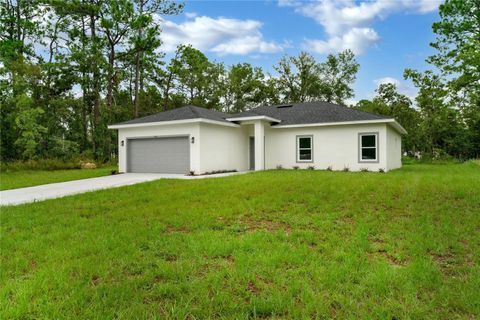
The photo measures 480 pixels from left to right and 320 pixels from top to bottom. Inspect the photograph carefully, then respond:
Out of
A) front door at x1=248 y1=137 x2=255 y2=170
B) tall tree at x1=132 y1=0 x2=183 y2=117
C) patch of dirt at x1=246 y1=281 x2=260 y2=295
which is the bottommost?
patch of dirt at x1=246 y1=281 x2=260 y2=295

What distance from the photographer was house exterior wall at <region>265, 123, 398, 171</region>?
45.3ft

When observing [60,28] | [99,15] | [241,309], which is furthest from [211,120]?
[60,28]

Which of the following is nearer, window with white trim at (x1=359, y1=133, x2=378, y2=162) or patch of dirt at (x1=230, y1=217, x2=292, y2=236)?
patch of dirt at (x1=230, y1=217, x2=292, y2=236)

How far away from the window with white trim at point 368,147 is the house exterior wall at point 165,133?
24.9ft

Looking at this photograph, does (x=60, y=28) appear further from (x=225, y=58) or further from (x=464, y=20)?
(x=464, y=20)

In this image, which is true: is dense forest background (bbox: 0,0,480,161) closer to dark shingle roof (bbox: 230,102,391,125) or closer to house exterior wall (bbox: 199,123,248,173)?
dark shingle roof (bbox: 230,102,391,125)

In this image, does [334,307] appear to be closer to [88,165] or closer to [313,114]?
[313,114]

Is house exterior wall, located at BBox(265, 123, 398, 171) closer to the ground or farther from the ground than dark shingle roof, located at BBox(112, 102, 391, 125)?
closer to the ground

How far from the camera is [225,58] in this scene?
3322 centimetres

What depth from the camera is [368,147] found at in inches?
551

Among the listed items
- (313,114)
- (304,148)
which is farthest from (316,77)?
(304,148)

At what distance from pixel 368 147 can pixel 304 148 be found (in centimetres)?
A: 304

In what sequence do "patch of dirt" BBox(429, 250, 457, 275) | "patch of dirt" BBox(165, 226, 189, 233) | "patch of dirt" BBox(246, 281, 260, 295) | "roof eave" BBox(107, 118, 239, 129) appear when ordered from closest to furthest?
"patch of dirt" BBox(246, 281, 260, 295)
"patch of dirt" BBox(429, 250, 457, 275)
"patch of dirt" BBox(165, 226, 189, 233)
"roof eave" BBox(107, 118, 239, 129)

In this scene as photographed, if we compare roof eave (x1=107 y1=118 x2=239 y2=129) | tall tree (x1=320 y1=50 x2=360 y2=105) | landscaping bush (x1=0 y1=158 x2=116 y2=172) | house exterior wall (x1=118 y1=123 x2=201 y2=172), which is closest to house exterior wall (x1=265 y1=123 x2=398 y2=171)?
roof eave (x1=107 y1=118 x2=239 y2=129)
